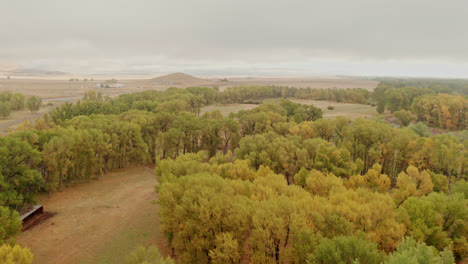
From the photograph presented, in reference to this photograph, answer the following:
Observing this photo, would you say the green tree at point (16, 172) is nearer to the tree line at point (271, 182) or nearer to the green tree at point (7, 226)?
the tree line at point (271, 182)

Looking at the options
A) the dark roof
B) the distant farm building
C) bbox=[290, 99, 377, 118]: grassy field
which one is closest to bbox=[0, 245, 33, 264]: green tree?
the distant farm building

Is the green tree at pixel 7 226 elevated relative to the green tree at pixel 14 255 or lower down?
lower down

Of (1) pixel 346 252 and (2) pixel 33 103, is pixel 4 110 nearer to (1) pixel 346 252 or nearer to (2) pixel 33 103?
(2) pixel 33 103

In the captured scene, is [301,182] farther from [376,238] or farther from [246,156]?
[376,238]

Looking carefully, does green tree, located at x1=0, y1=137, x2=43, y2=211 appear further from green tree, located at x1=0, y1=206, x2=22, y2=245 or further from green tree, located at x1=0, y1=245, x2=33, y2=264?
green tree, located at x1=0, y1=245, x2=33, y2=264

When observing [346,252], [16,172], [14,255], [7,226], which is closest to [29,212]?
[16,172]

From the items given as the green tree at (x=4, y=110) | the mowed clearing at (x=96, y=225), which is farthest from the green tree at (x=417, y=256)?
the green tree at (x=4, y=110)
